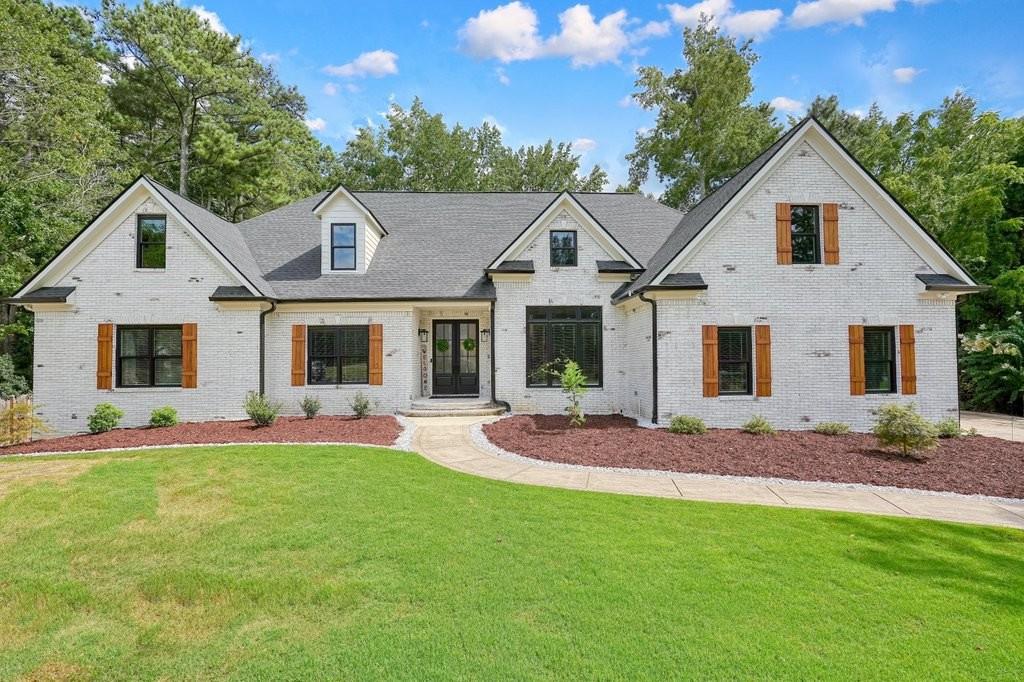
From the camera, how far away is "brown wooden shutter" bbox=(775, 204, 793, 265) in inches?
452

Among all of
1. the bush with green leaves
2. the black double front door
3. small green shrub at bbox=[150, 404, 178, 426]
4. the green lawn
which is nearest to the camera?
the green lawn

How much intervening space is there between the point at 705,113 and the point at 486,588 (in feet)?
110

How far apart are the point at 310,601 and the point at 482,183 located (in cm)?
3288

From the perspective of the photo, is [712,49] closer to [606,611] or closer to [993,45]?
[993,45]

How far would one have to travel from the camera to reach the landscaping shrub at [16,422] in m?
10.7

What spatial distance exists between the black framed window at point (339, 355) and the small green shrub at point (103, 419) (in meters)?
4.66

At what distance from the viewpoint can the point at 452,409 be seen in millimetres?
13305

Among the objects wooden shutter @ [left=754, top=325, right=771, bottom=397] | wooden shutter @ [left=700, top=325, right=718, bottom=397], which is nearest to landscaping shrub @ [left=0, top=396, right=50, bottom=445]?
wooden shutter @ [left=700, top=325, right=718, bottom=397]

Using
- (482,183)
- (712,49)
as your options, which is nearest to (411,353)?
(482,183)

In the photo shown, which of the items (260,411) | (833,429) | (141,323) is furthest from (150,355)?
(833,429)

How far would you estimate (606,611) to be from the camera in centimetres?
367

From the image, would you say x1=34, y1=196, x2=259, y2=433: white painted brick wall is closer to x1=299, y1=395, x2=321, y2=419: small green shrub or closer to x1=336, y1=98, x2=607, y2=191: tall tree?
x1=299, y1=395, x2=321, y2=419: small green shrub

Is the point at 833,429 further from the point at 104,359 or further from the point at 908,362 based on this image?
the point at 104,359

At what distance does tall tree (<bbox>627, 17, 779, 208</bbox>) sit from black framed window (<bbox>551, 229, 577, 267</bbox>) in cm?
2138
